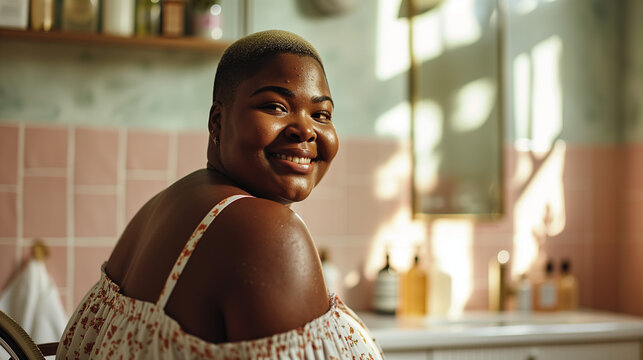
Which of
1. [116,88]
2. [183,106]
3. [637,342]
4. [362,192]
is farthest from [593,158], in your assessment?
[116,88]

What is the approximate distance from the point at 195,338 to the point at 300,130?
24 cm

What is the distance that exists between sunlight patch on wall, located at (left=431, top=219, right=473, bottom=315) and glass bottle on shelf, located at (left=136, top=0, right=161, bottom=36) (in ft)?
3.90

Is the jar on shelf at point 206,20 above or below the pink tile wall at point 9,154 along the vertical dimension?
above

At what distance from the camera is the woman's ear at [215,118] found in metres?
0.76

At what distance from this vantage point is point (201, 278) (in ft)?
2.06

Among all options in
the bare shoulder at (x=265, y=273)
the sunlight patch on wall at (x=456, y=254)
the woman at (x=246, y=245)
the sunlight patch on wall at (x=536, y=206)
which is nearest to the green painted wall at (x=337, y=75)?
the sunlight patch on wall at (x=536, y=206)

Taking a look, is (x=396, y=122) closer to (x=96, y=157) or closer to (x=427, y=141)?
(x=427, y=141)

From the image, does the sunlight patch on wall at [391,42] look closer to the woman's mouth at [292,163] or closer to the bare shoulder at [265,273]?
the woman's mouth at [292,163]

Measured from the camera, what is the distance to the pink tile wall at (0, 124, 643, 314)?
2105 mm

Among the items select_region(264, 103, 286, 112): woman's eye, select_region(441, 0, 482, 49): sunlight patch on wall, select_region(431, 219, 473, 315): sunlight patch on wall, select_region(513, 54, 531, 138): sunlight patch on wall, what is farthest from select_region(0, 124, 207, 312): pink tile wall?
select_region(264, 103, 286, 112): woman's eye

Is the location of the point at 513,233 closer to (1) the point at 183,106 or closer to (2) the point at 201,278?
(1) the point at 183,106

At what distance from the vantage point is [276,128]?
2.32 feet

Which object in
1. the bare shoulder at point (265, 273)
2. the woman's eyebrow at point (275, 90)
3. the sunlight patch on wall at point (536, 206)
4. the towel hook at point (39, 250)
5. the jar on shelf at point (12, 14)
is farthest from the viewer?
the sunlight patch on wall at point (536, 206)

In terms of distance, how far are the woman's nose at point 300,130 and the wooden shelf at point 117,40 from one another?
1450 millimetres
